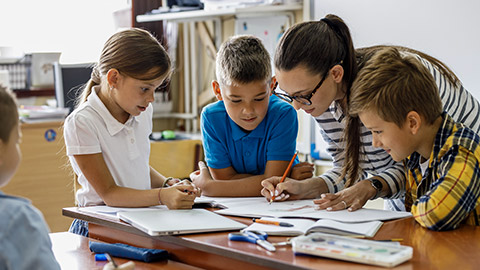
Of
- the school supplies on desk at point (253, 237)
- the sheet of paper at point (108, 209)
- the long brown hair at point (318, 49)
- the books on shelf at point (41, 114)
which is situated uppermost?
the long brown hair at point (318, 49)

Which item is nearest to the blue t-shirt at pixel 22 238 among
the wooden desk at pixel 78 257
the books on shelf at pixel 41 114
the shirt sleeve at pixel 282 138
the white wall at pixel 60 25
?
the wooden desk at pixel 78 257

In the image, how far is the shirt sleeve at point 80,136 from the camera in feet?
5.83

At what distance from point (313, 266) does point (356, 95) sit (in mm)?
523

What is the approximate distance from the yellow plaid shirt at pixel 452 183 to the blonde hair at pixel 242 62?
59cm

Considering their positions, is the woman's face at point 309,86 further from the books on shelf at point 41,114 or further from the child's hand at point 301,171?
the books on shelf at point 41,114

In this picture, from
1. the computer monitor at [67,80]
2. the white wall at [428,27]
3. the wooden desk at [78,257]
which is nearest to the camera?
the wooden desk at [78,257]

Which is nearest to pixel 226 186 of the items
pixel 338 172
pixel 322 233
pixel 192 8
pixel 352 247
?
pixel 338 172

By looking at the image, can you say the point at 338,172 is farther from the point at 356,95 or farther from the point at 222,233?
the point at 222,233

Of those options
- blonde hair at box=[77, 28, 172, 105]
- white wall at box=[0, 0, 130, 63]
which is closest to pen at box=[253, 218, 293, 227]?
blonde hair at box=[77, 28, 172, 105]

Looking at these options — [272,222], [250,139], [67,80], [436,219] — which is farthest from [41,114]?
[436,219]

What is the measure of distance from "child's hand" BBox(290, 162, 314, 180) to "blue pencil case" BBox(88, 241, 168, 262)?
577 mm

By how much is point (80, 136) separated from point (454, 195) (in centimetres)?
103

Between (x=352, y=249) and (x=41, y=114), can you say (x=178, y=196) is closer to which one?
(x=352, y=249)

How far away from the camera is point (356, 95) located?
60.0 inches
